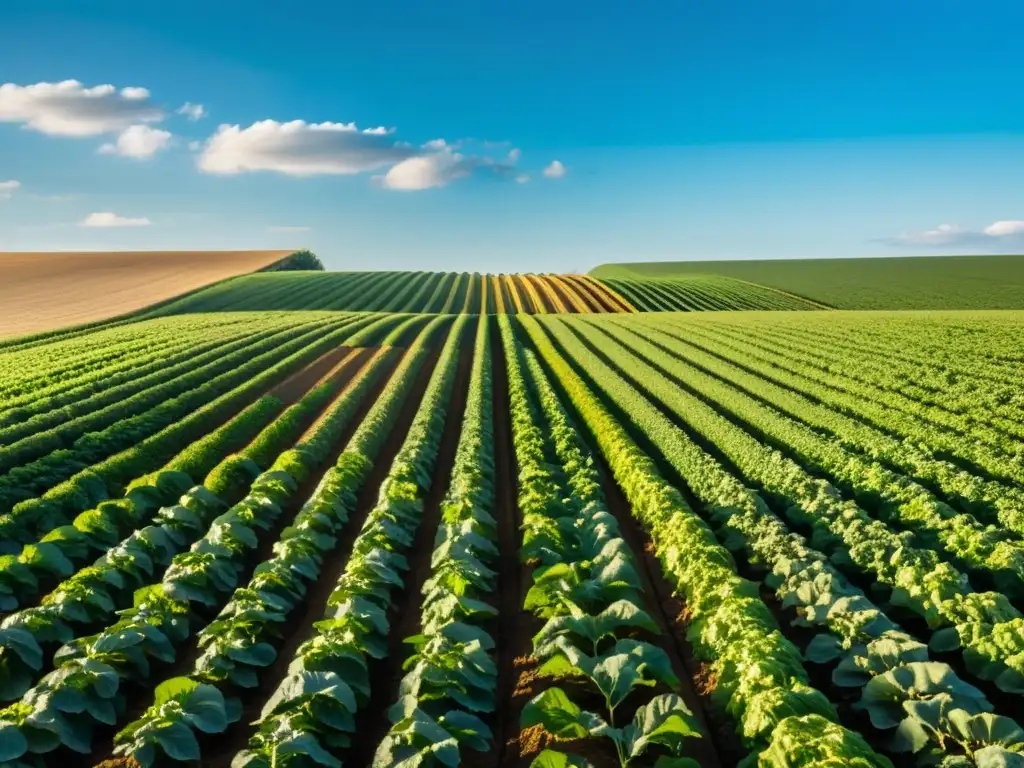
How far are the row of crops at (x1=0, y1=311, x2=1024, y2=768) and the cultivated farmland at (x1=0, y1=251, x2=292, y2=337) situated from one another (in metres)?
34.2

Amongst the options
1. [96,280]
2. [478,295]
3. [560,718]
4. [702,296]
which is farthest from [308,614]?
[96,280]

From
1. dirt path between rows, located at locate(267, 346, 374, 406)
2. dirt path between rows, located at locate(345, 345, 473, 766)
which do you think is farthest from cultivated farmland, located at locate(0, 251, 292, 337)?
dirt path between rows, located at locate(345, 345, 473, 766)

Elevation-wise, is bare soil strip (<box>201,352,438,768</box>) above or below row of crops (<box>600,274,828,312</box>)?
below

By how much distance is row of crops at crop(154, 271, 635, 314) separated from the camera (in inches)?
2628

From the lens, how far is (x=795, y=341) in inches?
1452

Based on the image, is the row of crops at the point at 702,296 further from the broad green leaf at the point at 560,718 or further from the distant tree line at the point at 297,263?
the broad green leaf at the point at 560,718

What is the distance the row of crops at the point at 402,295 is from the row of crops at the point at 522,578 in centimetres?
4142

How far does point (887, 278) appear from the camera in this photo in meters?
94.9

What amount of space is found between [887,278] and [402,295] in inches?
2485

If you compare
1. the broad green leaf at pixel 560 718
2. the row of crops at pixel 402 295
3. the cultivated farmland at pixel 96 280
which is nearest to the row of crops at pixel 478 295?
the row of crops at pixel 402 295

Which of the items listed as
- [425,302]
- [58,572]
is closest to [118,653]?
[58,572]

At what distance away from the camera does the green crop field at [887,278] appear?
76188 millimetres

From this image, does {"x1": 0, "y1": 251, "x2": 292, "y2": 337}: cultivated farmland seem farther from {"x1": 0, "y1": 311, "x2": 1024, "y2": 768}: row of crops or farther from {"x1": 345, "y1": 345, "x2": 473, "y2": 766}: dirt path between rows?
{"x1": 345, "y1": 345, "x2": 473, "y2": 766}: dirt path between rows

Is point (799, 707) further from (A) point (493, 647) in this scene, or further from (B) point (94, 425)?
(B) point (94, 425)
